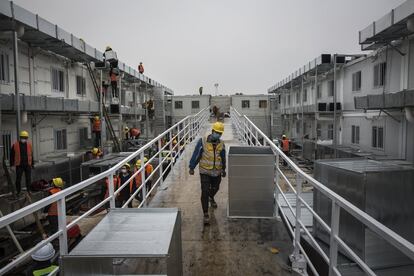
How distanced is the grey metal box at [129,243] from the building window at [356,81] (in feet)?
59.1

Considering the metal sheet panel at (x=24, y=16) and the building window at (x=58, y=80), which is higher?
the metal sheet panel at (x=24, y=16)

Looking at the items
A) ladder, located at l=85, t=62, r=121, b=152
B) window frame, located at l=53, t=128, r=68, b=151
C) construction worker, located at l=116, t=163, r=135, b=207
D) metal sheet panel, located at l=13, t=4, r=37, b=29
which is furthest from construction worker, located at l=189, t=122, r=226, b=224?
ladder, located at l=85, t=62, r=121, b=152

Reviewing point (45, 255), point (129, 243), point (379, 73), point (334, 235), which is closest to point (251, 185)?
point (334, 235)

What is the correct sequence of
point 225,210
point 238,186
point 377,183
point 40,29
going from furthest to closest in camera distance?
point 40,29 < point 225,210 < point 238,186 < point 377,183

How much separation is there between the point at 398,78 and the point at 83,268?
15.4 metres

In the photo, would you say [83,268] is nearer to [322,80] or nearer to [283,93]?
[322,80]

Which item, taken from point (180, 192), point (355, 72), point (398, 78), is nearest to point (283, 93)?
point (355, 72)

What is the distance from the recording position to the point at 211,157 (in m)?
5.58

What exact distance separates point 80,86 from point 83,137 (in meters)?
3.17

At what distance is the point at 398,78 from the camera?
46.2 feet

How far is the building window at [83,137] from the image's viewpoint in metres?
19.5

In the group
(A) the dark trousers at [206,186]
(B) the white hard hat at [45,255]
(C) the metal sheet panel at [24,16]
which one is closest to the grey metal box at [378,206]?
(A) the dark trousers at [206,186]

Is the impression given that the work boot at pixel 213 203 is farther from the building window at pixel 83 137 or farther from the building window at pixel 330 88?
the building window at pixel 330 88

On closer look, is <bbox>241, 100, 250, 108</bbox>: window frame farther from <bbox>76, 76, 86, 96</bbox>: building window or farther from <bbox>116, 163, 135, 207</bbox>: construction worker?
<bbox>116, 163, 135, 207</bbox>: construction worker
